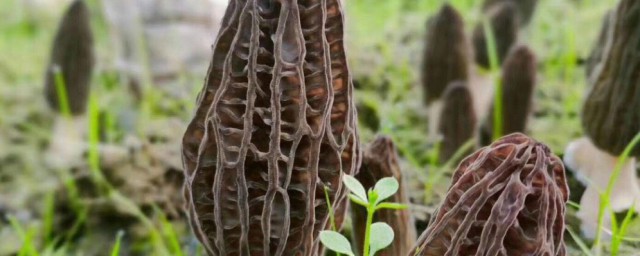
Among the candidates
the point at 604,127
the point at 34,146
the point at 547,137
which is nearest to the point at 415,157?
the point at 547,137

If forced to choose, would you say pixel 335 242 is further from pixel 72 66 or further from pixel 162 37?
pixel 162 37

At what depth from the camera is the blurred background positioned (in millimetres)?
2869

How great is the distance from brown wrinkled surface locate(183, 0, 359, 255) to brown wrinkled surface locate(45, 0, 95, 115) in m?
2.01

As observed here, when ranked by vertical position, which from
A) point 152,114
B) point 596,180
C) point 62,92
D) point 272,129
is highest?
point 272,129

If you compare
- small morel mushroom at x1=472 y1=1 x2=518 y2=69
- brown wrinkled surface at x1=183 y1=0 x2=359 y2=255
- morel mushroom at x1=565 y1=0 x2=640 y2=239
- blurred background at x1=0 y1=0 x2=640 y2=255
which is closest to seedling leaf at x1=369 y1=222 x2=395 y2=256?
brown wrinkled surface at x1=183 y1=0 x2=359 y2=255

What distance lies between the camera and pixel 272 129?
1.54 meters

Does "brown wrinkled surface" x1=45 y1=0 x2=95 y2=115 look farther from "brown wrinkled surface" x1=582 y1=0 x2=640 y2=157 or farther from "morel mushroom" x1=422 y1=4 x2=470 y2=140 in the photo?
"brown wrinkled surface" x1=582 y1=0 x2=640 y2=157

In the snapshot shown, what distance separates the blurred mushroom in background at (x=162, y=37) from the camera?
15.4 ft

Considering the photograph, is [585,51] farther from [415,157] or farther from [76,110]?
[76,110]

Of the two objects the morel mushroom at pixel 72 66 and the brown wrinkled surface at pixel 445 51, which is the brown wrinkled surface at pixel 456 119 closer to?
the brown wrinkled surface at pixel 445 51

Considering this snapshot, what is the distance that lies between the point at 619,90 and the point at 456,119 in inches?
30.2

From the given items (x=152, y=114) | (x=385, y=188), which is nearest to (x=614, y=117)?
(x=385, y=188)

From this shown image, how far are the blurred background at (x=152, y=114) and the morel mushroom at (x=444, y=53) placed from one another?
6.4 inches

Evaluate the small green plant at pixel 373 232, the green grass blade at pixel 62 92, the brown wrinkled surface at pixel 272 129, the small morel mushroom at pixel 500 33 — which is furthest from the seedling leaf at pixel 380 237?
the green grass blade at pixel 62 92
